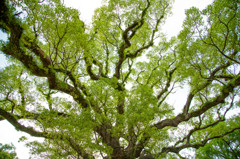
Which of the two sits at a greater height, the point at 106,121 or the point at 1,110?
the point at 1,110

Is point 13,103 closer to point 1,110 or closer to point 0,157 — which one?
point 1,110

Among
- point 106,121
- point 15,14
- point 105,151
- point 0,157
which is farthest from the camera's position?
point 0,157

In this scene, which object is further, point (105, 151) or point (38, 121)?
point (38, 121)

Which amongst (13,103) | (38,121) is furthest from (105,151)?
(13,103)

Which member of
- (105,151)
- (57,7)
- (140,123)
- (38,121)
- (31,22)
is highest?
(57,7)

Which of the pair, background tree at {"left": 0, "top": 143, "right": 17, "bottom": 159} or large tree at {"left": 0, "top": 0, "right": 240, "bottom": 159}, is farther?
background tree at {"left": 0, "top": 143, "right": 17, "bottom": 159}

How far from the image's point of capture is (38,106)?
255 inches

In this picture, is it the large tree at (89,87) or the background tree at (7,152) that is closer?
the large tree at (89,87)

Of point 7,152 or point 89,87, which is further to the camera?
point 7,152

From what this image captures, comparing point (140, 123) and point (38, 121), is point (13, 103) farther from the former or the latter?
point (140, 123)

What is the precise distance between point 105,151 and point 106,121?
46.1 inches

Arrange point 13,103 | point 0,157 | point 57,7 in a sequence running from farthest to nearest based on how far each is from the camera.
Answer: point 0,157 < point 13,103 < point 57,7

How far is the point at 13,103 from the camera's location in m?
6.67

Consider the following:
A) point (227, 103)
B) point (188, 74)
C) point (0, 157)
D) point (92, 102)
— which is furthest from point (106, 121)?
point (0, 157)
